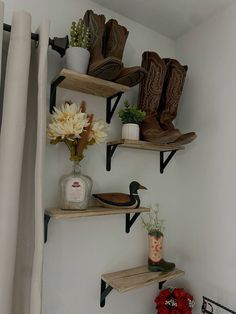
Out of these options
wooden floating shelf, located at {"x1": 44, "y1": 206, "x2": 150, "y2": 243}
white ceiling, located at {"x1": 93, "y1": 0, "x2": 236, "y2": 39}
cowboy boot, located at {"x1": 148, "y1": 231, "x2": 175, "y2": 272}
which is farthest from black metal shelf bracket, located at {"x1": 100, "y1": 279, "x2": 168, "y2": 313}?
white ceiling, located at {"x1": 93, "y1": 0, "x2": 236, "y2": 39}

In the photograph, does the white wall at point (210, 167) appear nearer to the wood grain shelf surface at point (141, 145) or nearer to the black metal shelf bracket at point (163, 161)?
the black metal shelf bracket at point (163, 161)

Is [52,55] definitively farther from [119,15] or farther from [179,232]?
[179,232]

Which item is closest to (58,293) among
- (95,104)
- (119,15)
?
(95,104)

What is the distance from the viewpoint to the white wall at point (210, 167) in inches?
44.5

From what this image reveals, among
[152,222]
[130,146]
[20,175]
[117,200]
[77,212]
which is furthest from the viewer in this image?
[152,222]

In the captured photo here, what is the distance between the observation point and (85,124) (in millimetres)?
921

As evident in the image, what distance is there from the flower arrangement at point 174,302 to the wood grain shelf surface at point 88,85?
3.42 ft

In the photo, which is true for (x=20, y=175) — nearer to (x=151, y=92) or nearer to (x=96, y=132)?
(x=96, y=132)

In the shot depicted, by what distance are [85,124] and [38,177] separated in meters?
0.27

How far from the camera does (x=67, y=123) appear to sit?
35.2 inches

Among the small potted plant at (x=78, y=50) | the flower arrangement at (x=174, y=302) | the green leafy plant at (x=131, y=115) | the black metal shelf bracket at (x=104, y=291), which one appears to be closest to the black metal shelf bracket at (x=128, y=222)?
the black metal shelf bracket at (x=104, y=291)

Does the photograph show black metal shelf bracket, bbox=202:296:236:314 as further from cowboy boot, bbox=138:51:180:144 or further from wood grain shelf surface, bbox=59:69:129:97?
wood grain shelf surface, bbox=59:69:129:97

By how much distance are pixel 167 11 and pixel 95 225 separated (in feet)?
3.80

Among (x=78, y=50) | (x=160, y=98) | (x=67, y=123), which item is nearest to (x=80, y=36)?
(x=78, y=50)
